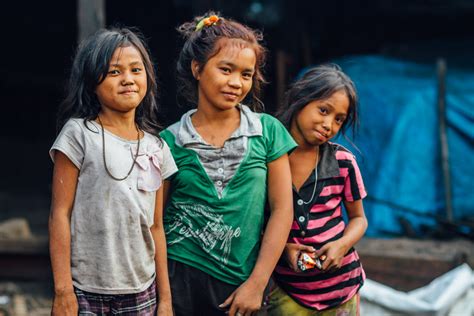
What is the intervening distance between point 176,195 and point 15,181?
24.8 feet

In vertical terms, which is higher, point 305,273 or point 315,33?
point 315,33

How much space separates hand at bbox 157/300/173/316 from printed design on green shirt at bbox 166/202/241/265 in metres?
0.20

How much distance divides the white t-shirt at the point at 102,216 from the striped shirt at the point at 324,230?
54 centimetres

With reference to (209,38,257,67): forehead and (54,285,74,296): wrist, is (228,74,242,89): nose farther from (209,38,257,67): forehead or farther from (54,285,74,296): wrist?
(54,285,74,296): wrist

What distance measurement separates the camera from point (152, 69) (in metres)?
2.38

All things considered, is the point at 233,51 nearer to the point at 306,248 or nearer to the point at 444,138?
the point at 306,248

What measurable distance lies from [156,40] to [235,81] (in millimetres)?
5393

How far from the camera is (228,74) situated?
7.66ft

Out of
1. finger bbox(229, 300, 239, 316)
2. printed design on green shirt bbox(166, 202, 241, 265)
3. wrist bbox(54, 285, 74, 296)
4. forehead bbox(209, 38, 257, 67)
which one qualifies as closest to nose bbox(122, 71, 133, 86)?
forehead bbox(209, 38, 257, 67)

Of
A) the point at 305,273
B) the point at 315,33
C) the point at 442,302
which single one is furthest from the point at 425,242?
the point at 315,33

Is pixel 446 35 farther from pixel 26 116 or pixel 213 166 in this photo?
pixel 213 166

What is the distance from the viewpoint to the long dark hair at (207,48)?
93.0 inches

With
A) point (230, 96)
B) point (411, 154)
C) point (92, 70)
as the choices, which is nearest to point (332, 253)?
point (230, 96)

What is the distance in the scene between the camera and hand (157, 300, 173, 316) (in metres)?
2.29
